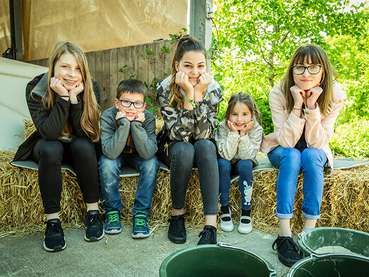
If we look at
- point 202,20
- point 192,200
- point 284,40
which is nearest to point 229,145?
point 192,200


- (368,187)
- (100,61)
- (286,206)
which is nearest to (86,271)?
(286,206)

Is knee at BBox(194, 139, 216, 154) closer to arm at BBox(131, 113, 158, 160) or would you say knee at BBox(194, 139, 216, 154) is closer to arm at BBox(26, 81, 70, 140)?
arm at BBox(131, 113, 158, 160)

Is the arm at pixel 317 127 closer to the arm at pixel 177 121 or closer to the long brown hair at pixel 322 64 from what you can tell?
the long brown hair at pixel 322 64

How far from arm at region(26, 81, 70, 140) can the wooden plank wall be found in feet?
5.26

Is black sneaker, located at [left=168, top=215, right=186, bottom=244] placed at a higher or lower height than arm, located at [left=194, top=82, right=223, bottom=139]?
lower

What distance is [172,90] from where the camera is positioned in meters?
2.06

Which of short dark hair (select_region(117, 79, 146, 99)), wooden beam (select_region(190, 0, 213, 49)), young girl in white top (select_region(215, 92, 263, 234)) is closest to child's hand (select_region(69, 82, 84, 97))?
short dark hair (select_region(117, 79, 146, 99))

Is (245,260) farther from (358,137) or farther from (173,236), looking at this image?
(358,137)

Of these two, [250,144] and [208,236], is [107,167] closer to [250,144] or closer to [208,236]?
[208,236]

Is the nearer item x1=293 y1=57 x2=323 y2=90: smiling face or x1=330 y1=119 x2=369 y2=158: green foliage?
x1=293 y1=57 x2=323 y2=90: smiling face

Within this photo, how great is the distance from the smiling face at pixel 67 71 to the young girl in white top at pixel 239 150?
84cm

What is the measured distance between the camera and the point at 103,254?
1.74 meters

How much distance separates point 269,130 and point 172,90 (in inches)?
151

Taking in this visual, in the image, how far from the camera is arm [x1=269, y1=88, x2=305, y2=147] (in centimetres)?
188
